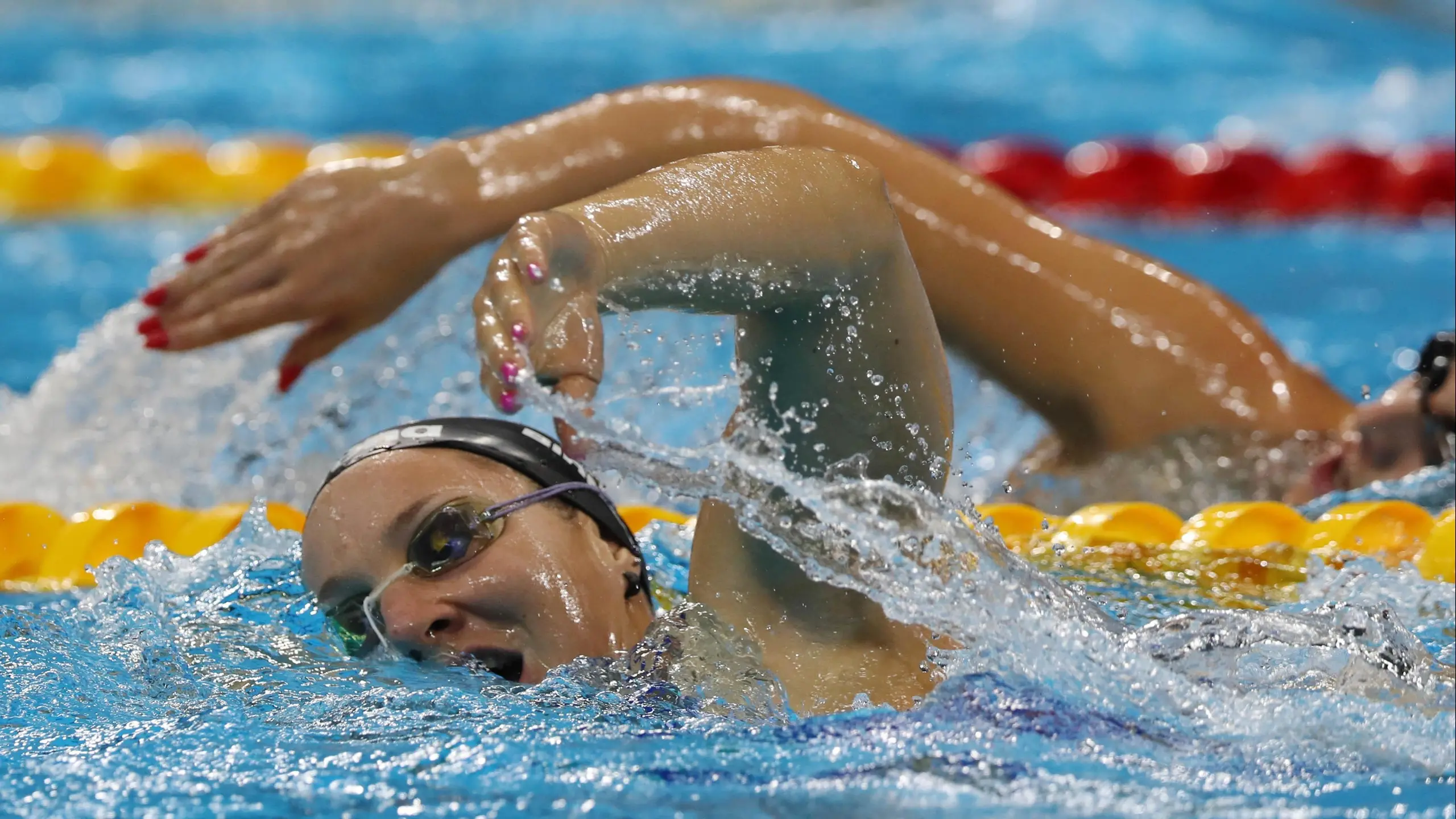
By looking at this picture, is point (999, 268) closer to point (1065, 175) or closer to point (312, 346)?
point (312, 346)

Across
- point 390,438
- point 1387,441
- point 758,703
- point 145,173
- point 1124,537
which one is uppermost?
point 145,173

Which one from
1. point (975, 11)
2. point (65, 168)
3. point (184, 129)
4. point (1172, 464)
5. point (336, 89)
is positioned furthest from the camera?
point (975, 11)

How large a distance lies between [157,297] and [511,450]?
549 mm

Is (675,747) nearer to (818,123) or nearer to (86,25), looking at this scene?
(818,123)

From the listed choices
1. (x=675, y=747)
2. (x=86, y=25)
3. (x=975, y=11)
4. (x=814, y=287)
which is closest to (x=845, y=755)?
(x=675, y=747)

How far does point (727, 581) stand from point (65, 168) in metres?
4.17

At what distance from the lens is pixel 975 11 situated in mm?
6645

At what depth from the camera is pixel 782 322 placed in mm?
1325

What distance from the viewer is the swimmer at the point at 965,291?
1.81 metres

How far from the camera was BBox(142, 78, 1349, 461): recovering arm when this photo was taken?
1801 mm

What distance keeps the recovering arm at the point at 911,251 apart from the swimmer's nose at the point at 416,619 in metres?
0.50

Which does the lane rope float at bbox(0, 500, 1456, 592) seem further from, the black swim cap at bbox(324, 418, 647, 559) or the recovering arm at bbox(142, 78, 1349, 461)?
the black swim cap at bbox(324, 418, 647, 559)

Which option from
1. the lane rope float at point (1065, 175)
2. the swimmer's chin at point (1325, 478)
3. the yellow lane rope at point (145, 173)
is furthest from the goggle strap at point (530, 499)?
the yellow lane rope at point (145, 173)

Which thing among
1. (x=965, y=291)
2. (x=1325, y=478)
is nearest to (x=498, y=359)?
(x=965, y=291)
